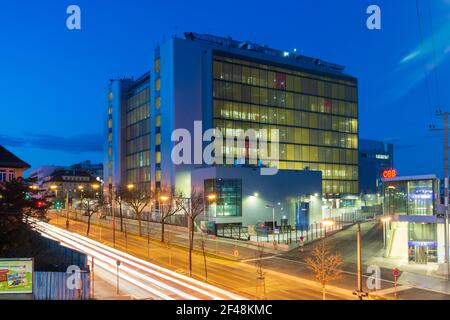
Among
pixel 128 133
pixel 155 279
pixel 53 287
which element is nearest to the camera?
pixel 53 287

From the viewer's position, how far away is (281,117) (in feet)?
335

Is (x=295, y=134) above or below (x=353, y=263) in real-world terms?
above

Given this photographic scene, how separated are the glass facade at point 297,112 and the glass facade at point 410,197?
4832 centimetres

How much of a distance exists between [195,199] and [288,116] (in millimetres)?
44678

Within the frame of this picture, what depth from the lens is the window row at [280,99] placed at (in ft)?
308

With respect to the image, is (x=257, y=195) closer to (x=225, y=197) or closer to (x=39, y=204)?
(x=225, y=197)

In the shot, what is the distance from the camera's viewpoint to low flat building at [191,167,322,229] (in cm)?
7750

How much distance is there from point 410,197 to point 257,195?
3791cm

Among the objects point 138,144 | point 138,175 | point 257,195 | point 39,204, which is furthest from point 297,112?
point 39,204

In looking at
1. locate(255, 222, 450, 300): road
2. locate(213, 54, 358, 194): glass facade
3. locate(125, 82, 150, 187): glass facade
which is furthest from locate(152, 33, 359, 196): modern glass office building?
locate(255, 222, 450, 300): road

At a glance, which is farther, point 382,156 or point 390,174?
point 382,156

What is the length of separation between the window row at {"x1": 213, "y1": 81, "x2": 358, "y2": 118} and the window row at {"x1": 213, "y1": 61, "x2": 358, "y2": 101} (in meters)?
1.15

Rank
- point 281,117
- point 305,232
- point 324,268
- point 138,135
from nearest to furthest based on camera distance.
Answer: point 324,268
point 305,232
point 281,117
point 138,135

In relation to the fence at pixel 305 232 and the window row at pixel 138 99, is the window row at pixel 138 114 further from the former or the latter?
the fence at pixel 305 232
